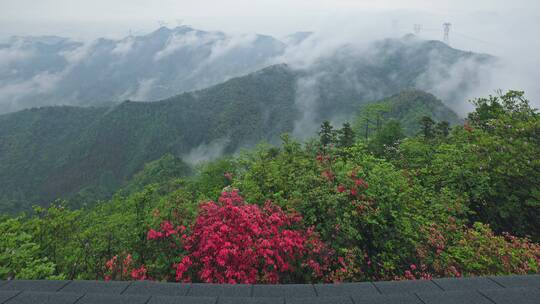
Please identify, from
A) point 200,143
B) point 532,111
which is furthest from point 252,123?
point 532,111

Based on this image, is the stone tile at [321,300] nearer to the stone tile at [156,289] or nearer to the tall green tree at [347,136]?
the stone tile at [156,289]

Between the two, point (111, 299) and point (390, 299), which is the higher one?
point (111, 299)

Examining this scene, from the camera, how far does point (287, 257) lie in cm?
726

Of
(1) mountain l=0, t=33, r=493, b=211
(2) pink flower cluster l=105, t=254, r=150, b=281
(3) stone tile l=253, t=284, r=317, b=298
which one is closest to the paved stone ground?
(3) stone tile l=253, t=284, r=317, b=298

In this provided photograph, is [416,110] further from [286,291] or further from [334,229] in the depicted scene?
[286,291]

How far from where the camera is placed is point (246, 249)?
6.74 metres

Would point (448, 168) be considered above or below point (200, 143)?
above

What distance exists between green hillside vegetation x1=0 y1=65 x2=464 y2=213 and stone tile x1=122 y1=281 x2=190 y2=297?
121 metres

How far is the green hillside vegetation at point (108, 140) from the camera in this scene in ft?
450

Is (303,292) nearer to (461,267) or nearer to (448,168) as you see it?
(461,267)

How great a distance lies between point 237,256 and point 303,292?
285 centimetres

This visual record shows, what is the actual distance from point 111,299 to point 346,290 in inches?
129

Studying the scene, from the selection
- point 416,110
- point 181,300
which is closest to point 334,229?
point 181,300

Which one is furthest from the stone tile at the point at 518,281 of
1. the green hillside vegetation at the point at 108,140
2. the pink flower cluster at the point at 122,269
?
the green hillside vegetation at the point at 108,140
